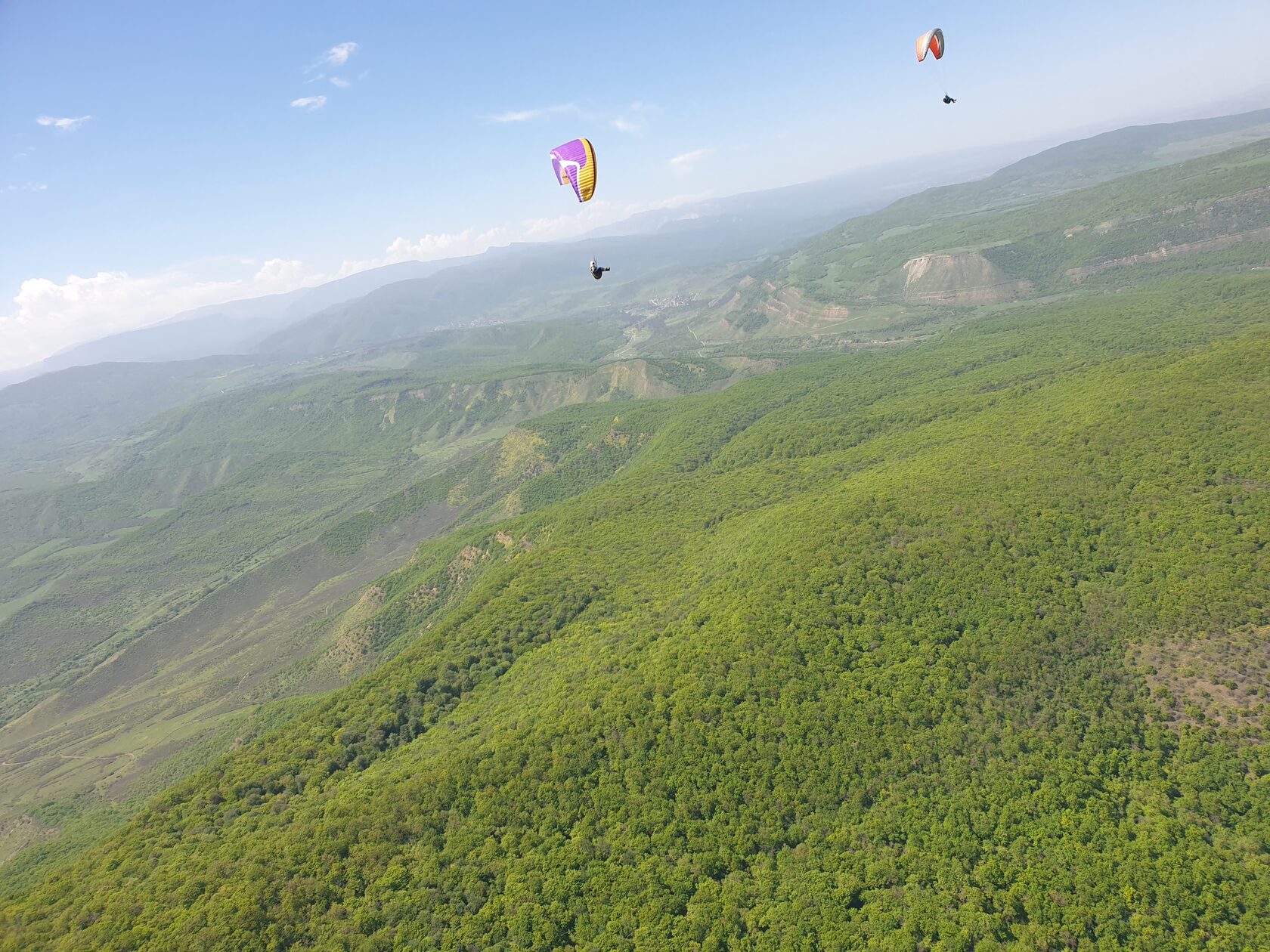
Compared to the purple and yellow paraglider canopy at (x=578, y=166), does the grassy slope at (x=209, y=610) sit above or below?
below

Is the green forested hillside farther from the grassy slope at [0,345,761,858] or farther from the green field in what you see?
the grassy slope at [0,345,761,858]

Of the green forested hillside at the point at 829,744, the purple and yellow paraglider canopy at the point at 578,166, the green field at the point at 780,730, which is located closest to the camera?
the green forested hillside at the point at 829,744

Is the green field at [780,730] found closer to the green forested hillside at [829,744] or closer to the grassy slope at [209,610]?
Result: the green forested hillside at [829,744]

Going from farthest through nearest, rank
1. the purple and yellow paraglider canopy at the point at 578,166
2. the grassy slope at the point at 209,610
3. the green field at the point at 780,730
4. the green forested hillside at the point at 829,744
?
the grassy slope at the point at 209,610 < the purple and yellow paraglider canopy at the point at 578,166 < the green field at the point at 780,730 < the green forested hillside at the point at 829,744

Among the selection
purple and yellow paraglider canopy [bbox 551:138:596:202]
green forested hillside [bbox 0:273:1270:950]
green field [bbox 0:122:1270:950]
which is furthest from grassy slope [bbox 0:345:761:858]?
purple and yellow paraglider canopy [bbox 551:138:596:202]

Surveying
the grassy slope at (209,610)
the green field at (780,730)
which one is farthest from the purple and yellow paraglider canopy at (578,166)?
the grassy slope at (209,610)

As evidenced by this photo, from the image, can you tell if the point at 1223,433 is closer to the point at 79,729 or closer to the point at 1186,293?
the point at 1186,293

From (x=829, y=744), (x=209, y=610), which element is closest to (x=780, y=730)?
(x=829, y=744)
